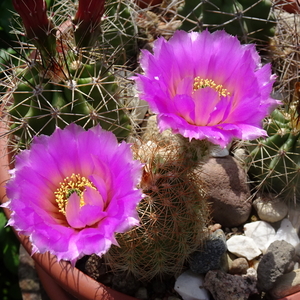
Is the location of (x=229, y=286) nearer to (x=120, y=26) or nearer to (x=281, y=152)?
(x=281, y=152)

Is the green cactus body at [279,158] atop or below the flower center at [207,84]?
below

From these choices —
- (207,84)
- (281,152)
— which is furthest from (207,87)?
(281,152)

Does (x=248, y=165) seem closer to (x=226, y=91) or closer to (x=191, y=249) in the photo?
(x=191, y=249)

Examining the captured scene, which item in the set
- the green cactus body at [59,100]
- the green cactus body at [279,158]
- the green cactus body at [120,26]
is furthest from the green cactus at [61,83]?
the green cactus body at [279,158]

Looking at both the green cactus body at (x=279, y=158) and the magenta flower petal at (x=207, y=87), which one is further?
the green cactus body at (x=279, y=158)

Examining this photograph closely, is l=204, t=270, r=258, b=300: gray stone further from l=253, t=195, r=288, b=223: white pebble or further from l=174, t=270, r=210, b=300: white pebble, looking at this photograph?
l=253, t=195, r=288, b=223: white pebble

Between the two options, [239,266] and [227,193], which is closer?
[239,266]

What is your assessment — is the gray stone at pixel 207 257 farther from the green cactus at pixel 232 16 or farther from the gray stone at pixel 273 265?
the green cactus at pixel 232 16
